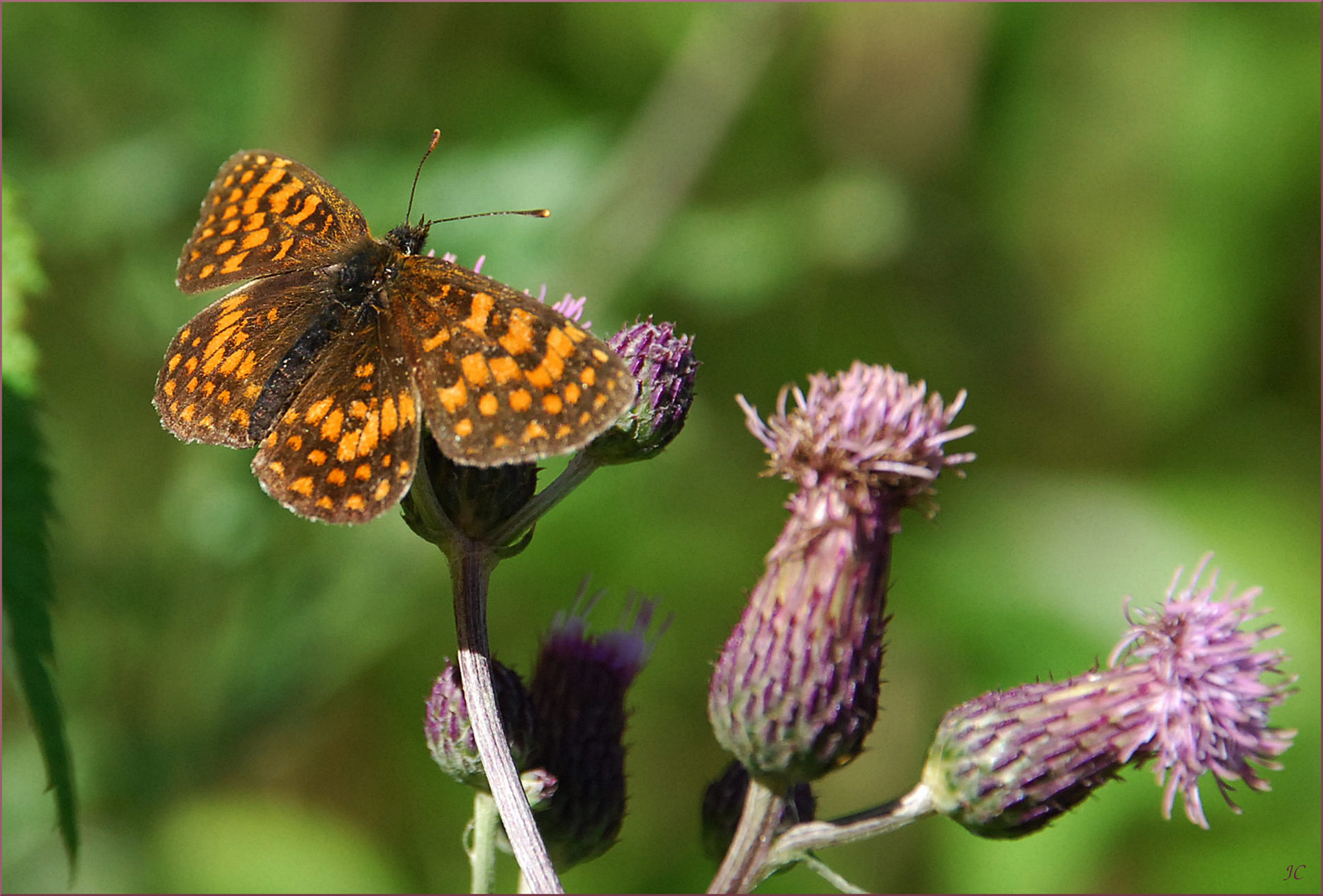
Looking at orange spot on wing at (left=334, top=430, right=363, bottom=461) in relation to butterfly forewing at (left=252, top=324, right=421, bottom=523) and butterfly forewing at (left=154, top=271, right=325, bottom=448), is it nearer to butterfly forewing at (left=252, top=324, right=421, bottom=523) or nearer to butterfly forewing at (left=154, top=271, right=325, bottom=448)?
butterfly forewing at (left=252, top=324, right=421, bottom=523)

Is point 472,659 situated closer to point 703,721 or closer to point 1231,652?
point 1231,652

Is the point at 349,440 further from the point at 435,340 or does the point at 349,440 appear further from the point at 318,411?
the point at 435,340

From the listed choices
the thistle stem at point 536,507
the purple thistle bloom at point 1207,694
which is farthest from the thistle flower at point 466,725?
the purple thistle bloom at point 1207,694

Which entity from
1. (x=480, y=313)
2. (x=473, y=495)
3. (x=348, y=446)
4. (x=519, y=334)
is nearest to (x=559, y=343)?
(x=519, y=334)

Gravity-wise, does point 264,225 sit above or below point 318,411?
above

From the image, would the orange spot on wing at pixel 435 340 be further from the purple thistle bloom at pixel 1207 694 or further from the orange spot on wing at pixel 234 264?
the purple thistle bloom at pixel 1207 694

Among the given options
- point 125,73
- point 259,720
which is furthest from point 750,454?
point 125,73

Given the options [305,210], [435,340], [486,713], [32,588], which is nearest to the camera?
[32,588]
